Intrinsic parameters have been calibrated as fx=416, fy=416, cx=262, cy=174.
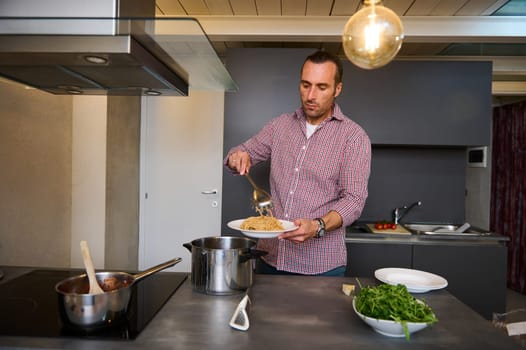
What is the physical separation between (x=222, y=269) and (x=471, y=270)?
226cm

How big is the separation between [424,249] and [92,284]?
7.68 feet

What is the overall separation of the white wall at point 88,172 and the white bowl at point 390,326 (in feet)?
7.33

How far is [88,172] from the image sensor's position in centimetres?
283

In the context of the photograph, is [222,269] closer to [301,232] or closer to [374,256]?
[301,232]

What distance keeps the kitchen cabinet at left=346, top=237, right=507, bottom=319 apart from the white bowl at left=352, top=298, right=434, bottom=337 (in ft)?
6.06

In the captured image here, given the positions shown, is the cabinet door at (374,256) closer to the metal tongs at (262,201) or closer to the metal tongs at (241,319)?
the metal tongs at (262,201)

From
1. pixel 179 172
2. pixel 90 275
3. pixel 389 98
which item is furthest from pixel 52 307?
pixel 179 172

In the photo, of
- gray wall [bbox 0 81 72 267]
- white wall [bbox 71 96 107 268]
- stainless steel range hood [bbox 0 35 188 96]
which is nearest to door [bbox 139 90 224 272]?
white wall [bbox 71 96 107 268]

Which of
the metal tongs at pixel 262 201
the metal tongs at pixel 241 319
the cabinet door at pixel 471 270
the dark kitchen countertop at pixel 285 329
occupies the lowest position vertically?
the cabinet door at pixel 471 270

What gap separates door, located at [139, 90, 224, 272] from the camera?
386cm

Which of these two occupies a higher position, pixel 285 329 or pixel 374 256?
pixel 285 329

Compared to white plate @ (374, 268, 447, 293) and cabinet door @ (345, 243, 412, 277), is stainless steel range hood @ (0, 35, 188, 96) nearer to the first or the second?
white plate @ (374, 268, 447, 293)

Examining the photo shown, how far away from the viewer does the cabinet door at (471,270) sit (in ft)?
9.30

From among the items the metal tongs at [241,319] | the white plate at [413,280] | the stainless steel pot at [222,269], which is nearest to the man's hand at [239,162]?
the stainless steel pot at [222,269]
